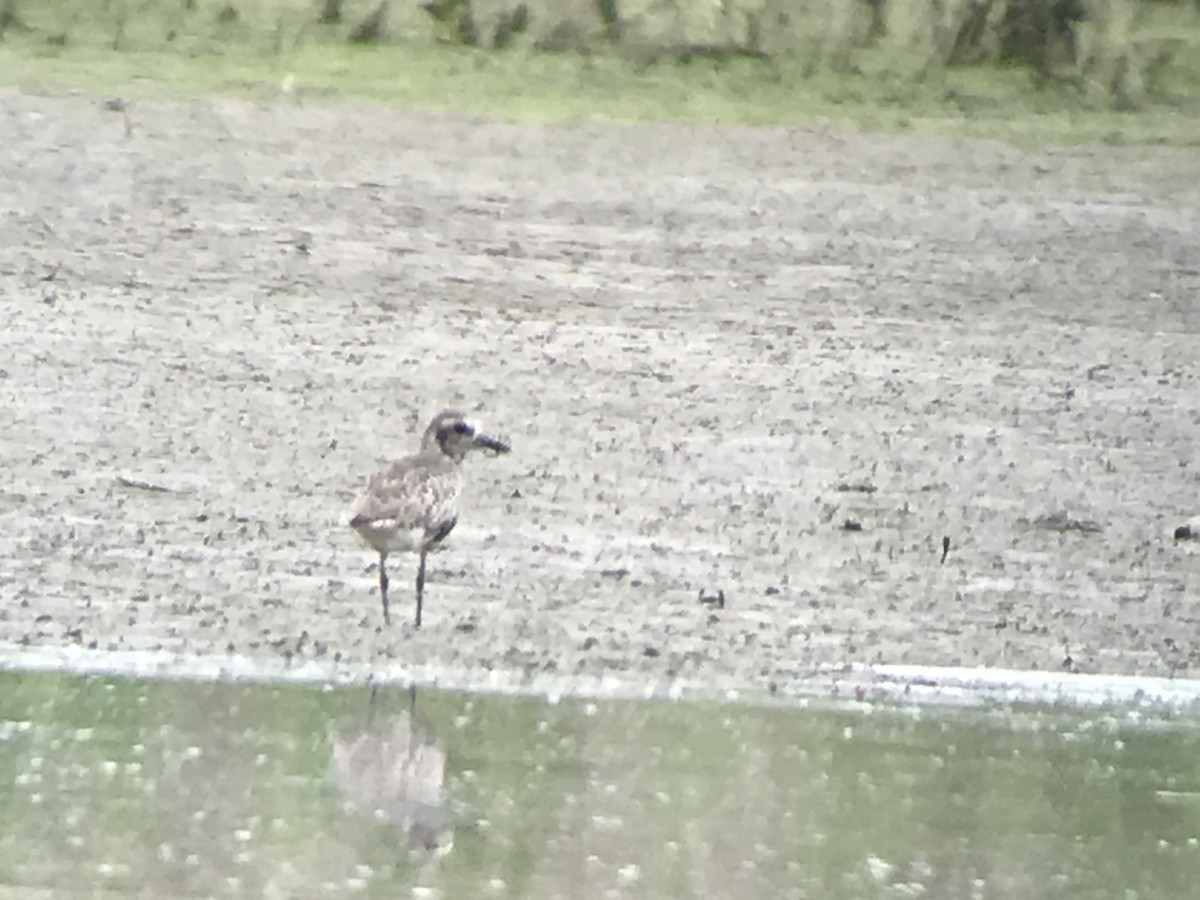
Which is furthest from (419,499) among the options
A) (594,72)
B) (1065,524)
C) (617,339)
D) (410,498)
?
(1065,524)

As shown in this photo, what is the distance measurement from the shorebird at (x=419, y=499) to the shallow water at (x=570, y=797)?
101 millimetres

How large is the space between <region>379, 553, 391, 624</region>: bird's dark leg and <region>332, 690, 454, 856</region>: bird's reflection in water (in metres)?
0.07

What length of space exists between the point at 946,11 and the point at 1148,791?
0.55m

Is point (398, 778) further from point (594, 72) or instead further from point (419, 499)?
point (594, 72)

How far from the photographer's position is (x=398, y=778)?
0.98 m

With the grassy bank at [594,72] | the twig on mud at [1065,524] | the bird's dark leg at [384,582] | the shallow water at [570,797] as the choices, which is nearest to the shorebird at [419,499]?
the bird's dark leg at [384,582]

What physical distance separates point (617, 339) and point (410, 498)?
0.61 feet

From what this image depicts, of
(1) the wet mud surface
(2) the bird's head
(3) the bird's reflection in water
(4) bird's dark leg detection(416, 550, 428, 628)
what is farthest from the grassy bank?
(3) the bird's reflection in water

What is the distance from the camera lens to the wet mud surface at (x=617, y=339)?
3.51ft

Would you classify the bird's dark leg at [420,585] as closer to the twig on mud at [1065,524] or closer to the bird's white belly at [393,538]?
the bird's white belly at [393,538]

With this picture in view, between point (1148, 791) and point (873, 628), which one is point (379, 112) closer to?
point (873, 628)

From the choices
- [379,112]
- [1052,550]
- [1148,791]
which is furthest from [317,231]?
[1148,791]

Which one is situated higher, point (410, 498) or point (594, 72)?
point (594, 72)

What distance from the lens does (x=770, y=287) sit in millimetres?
1090
